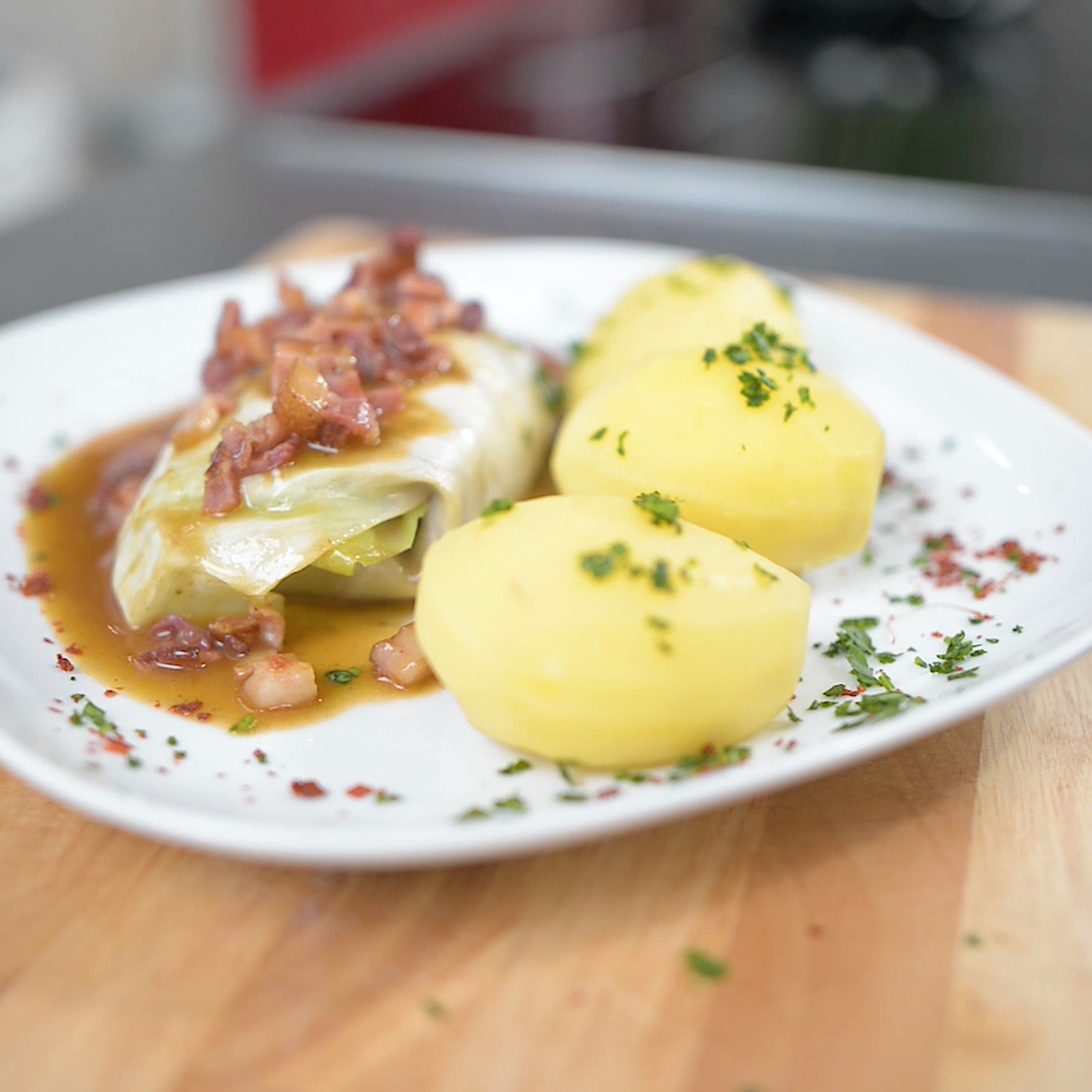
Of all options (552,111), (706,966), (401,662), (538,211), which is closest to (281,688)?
(401,662)

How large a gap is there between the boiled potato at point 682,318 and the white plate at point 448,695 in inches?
11.3

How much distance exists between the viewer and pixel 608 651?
1.95 m

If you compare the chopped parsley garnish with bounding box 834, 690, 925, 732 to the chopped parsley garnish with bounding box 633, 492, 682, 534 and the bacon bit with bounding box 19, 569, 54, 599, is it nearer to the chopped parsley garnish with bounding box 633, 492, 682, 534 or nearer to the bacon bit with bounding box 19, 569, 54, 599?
the chopped parsley garnish with bounding box 633, 492, 682, 534

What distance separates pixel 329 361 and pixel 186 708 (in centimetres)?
93

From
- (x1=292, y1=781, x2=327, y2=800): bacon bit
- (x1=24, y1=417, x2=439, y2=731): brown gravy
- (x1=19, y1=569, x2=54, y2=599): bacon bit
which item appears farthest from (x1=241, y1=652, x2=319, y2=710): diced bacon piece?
(x1=19, y1=569, x2=54, y2=599): bacon bit

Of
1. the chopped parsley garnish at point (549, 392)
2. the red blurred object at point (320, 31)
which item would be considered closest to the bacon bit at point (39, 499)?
the chopped parsley garnish at point (549, 392)

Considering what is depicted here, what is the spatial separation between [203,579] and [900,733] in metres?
1.51

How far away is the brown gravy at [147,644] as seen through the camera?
239cm

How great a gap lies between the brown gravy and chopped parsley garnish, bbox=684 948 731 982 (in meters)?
0.79

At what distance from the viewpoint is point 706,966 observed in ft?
5.89

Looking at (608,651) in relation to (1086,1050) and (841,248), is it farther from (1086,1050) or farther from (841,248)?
(841,248)

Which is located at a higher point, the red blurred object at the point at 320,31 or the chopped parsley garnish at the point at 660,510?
the red blurred object at the point at 320,31

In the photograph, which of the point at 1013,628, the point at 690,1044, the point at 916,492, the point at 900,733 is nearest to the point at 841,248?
the point at 916,492

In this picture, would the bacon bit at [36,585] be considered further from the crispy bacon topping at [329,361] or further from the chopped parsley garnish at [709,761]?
the chopped parsley garnish at [709,761]
